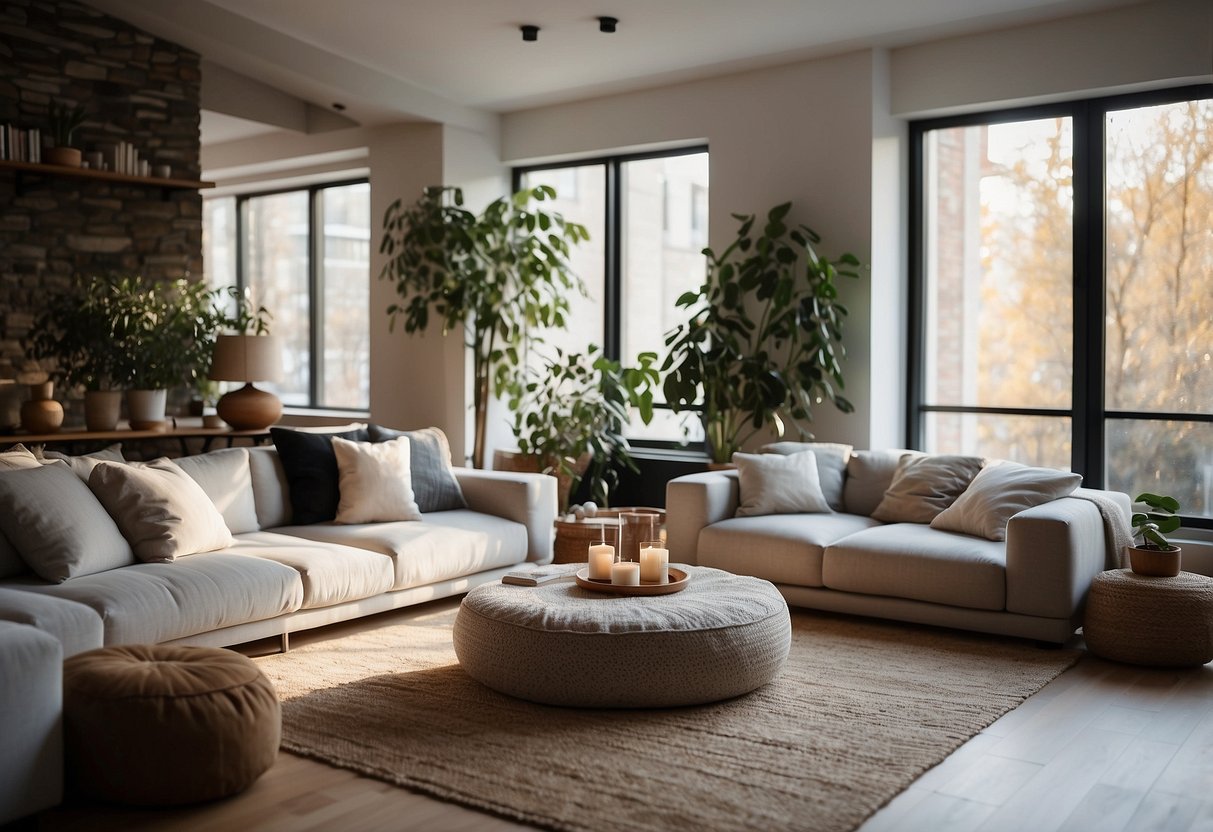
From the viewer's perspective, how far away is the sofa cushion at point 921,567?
4348 mm

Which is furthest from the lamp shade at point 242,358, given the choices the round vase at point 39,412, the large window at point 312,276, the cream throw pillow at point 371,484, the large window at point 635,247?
the large window at point 312,276

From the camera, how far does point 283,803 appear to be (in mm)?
2758

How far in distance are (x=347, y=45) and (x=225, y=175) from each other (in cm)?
310

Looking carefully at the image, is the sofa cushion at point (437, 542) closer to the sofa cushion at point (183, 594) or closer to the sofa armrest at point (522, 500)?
the sofa armrest at point (522, 500)

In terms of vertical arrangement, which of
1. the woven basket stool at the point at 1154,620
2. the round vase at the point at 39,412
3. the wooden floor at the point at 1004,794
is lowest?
the wooden floor at the point at 1004,794

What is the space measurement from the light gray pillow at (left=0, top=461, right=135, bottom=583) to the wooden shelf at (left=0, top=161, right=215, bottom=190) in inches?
96.6

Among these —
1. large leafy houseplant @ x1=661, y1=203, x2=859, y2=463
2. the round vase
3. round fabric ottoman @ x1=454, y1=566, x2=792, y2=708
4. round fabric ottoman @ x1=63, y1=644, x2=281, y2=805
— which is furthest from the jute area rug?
the round vase

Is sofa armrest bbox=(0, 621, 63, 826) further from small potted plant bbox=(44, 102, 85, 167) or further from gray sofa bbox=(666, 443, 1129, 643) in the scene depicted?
small potted plant bbox=(44, 102, 85, 167)

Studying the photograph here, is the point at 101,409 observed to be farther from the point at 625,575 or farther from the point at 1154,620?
the point at 1154,620

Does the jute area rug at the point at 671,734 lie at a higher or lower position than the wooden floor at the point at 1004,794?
higher

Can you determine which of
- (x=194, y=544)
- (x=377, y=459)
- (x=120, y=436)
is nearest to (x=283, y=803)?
(x=194, y=544)

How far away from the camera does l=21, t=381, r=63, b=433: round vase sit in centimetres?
530

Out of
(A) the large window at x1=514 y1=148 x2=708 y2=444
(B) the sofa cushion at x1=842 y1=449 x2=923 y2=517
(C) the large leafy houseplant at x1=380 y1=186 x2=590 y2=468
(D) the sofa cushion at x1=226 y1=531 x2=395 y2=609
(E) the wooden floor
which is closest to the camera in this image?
(E) the wooden floor

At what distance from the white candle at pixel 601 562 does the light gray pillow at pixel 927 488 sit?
180 centimetres
